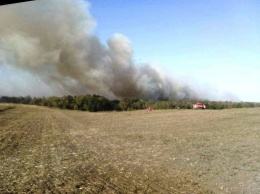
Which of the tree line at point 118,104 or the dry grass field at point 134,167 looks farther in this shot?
the tree line at point 118,104

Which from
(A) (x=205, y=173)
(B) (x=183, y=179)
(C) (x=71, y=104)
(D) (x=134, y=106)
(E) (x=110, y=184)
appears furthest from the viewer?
(C) (x=71, y=104)

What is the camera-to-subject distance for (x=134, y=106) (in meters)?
90.4

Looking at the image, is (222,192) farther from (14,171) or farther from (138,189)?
(14,171)

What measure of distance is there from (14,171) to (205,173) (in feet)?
24.8

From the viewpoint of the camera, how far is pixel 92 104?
94.1m

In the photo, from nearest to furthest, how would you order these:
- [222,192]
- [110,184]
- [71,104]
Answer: [222,192] → [110,184] → [71,104]

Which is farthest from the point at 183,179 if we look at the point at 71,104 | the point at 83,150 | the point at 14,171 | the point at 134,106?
the point at 71,104

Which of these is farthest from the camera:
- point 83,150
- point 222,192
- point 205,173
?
point 83,150

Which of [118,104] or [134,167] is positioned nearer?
[134,167]

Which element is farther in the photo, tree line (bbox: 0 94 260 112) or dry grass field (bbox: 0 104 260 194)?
tree line (bbox: 0 94 260 112)

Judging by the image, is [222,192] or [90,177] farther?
[90,177]

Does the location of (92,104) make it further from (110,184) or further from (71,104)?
(110,184)

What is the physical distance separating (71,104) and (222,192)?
91700 millimetres

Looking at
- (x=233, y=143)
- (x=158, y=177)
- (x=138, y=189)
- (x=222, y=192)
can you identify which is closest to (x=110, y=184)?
(x=138, y=189)
